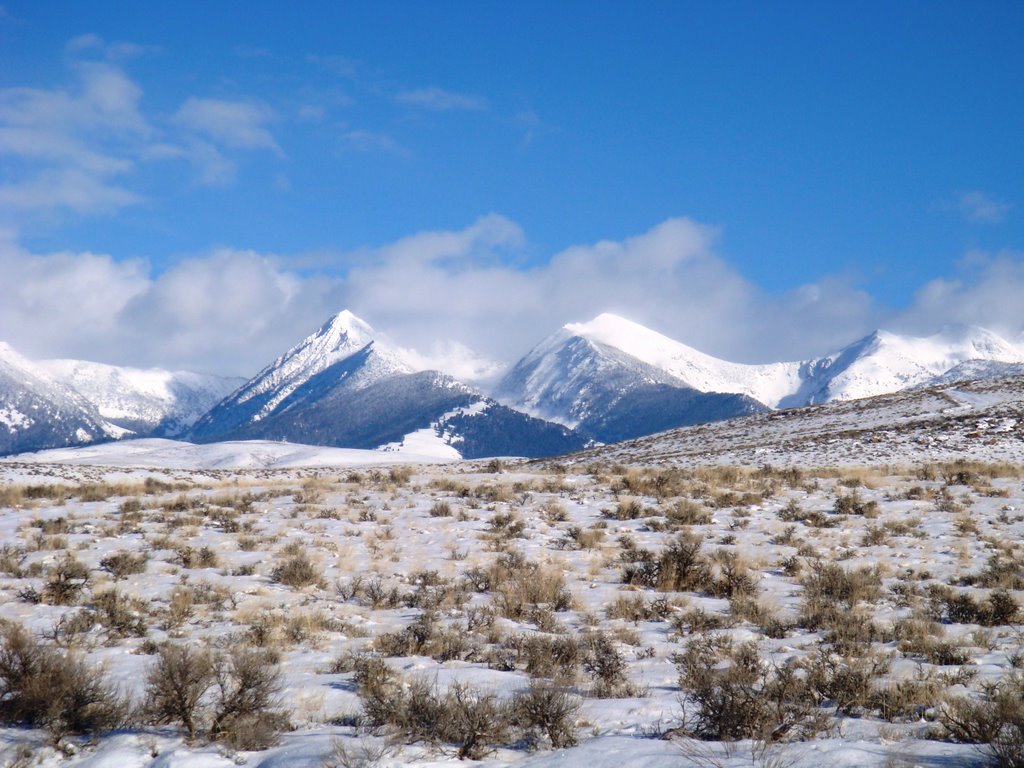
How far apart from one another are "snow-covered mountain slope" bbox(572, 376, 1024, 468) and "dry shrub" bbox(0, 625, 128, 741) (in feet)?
99.2

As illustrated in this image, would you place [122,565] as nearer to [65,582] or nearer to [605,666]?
[65,582]

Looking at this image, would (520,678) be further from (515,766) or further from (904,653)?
(904,653)

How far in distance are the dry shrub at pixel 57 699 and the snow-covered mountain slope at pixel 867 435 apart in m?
30.2

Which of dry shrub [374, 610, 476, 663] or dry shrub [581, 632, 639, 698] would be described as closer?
dry shrub [581, 632, 639, 698]

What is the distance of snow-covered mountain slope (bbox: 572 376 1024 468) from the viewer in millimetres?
33750

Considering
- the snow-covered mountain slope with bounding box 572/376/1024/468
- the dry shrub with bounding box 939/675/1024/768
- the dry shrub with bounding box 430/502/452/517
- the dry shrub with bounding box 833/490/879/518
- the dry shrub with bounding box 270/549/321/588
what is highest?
the snow-covered mountain slope with bounding box 572/376/1024/468

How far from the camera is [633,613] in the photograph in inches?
403

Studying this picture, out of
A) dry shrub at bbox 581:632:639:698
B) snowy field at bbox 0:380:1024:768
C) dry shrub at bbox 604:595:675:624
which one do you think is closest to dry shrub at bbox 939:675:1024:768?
snowy field at bbox 0:380:1024:768

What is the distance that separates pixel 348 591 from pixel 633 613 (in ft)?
14.9

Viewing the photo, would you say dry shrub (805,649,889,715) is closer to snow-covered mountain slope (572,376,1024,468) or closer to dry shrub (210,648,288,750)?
dry shrub (210,648,288,750)

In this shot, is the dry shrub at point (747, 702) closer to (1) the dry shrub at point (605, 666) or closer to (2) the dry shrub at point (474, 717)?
(1) the dry shrub at point (605, 666)

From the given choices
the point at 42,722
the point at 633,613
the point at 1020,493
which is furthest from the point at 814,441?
the point at 42,722

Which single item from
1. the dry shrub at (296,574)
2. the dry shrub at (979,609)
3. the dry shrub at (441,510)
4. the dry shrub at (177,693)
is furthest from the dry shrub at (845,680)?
the dry shrub at (441,510)

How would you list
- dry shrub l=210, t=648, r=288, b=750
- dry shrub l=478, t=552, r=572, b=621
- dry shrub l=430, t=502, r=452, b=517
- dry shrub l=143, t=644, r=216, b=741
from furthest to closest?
dry shrub l=430, t=502, r=452, b=517 < dry shrub l=478, t=552, r=572, b=621 < dry shrub l=143, t=644, r=216, b=741 < dry shrub l=210, t=648, r=288, b=750
